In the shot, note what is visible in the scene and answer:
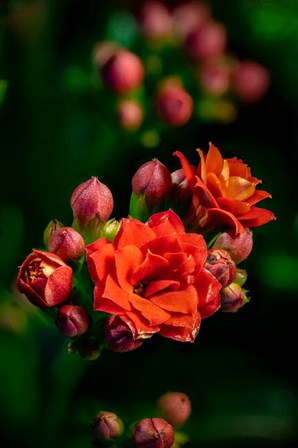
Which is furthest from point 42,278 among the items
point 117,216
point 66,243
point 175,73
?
point 175,73

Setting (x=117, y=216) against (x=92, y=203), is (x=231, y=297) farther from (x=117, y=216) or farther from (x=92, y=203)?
(x=117, y=216)

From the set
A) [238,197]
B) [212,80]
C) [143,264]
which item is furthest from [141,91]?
[143,264]

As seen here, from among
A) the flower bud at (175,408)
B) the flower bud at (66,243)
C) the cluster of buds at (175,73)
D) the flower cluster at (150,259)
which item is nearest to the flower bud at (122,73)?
the cluster of buds at (175,73)

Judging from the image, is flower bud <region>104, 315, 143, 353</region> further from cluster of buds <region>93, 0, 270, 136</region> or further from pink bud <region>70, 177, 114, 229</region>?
cluster of buds <region>93, 0, 270, 136</region>

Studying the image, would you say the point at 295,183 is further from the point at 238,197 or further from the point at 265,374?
the point at 238,197

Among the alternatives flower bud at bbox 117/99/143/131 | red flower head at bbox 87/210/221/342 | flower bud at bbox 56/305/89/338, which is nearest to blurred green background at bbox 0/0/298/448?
flower bud at bbox 117/99/143/131
